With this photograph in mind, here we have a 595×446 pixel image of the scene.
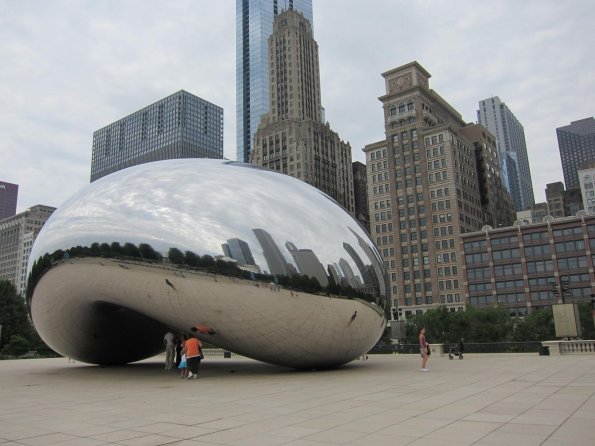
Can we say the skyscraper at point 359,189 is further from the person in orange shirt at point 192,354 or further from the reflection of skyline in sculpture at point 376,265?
the person in orange shirt at point 192,354

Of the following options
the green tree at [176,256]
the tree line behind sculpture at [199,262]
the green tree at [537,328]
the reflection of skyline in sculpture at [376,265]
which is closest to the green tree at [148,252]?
the tree line behind sculpture at [199,262]

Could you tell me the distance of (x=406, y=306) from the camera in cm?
10981

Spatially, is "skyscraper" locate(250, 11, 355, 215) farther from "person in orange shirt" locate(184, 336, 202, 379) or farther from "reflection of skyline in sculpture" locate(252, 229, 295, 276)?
"reflection of skyline in sculpture" locate(252, 229, 295, 276)

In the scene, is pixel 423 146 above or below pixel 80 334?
above

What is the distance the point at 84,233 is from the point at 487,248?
98.0m

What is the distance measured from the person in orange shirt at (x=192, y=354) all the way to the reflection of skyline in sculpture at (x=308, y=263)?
3.49 metres

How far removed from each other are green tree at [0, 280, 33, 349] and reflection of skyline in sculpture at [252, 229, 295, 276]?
53.1m

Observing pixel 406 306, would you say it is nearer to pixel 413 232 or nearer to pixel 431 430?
pixel 413 232

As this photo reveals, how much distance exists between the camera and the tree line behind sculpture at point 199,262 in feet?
40.2

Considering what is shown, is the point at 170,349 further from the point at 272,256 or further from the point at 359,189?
the point at 359,189

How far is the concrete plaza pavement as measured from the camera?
6207mm

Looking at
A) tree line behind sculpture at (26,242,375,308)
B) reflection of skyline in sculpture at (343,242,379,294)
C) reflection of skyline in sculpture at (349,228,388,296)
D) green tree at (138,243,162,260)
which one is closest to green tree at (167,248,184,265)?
tree line behind sculpture at (26,242,375,308)

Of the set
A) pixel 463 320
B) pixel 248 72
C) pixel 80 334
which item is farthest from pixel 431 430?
pixel 248 72

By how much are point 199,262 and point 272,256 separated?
172 centimetres
